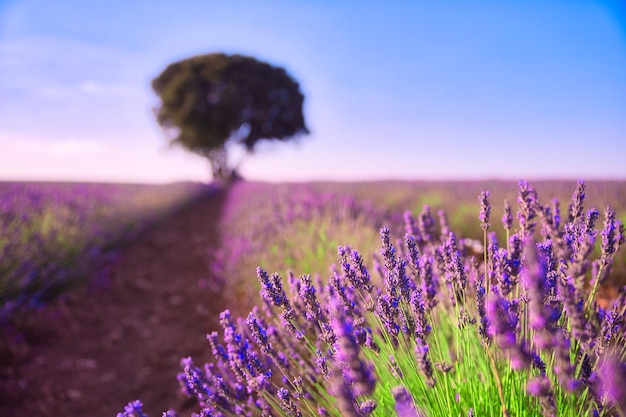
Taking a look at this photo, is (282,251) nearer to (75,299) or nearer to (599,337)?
(75,299)

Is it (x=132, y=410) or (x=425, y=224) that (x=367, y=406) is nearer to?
(x=132, y=410)

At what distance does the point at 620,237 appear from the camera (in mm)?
1286

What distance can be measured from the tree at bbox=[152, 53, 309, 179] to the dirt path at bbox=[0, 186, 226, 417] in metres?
19.2

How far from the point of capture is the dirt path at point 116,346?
3.17 m

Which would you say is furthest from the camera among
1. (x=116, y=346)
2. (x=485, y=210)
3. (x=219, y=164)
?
(x=219, y=164)

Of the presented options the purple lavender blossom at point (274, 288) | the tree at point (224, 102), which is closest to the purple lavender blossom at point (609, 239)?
the purple lavender blossom at point (274, 288)

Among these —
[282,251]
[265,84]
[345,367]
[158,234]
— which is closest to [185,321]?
[282,251]

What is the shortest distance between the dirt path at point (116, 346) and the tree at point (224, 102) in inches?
757

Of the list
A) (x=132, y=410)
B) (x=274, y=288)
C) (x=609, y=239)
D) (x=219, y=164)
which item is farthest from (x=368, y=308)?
(x=219, y=164)

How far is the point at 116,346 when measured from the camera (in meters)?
4.20

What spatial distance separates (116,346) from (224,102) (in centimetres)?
2199

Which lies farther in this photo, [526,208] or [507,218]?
[507,218]

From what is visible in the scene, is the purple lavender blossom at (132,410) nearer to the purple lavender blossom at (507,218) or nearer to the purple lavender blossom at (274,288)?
the purple lavender blossom at (274,288)

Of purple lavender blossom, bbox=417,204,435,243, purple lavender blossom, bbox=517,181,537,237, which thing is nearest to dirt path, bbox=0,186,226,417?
purple lavender blossom, bbox=417,204,435,243
